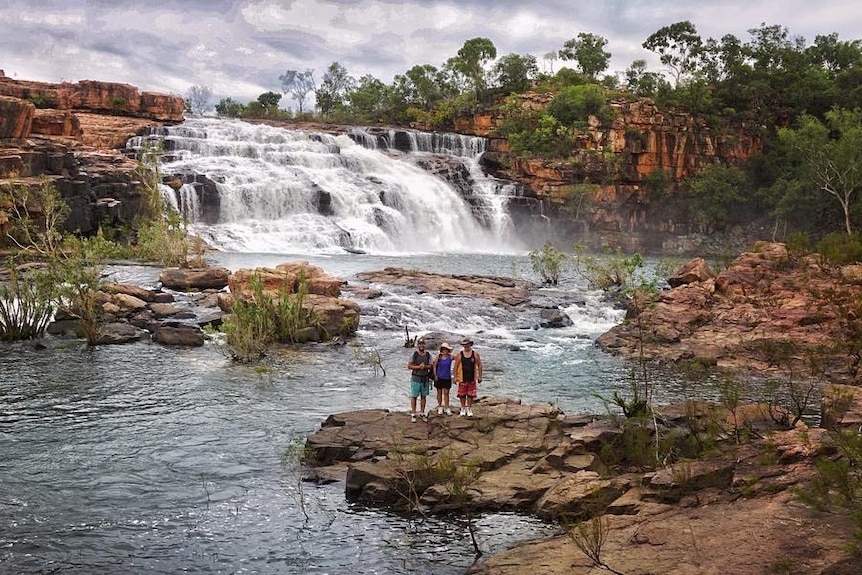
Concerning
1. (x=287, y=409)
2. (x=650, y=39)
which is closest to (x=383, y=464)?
(x=287, y=409)

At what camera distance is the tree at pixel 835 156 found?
37.1 meters

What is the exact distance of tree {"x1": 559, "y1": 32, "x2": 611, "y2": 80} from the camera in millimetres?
67100

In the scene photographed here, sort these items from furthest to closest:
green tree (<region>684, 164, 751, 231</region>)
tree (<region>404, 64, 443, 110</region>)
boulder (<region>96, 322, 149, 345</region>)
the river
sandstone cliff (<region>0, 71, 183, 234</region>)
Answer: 1. tree (<region>404, 64, 443, 110</region>)
2. green tree (<region>684, 164, 751, 231</region>)
3. sandstone cliff (<region>0, 71, 183, 234</region>)
4. boulder (<region>96, 322, 149, 345</region>)
5. the river

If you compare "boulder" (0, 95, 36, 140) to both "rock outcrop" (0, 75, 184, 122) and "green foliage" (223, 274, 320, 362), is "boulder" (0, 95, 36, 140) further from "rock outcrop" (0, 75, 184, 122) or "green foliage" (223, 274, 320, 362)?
"green foliage" (223, 274, 320, 362)

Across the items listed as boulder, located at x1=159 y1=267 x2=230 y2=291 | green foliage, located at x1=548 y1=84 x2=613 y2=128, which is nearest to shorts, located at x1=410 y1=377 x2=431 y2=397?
boulder, located at x1=159 y1=267 x2=230 y2=291

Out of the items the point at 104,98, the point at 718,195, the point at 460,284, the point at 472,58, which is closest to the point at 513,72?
the point at 472,58

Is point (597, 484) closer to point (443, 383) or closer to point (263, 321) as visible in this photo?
point (443, 383)

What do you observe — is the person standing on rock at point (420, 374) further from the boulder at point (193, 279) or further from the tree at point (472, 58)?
the tree at point (472, 58)

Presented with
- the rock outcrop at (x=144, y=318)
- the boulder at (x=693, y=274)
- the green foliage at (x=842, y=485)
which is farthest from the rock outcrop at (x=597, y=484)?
the boulder at (x=693, y=274)

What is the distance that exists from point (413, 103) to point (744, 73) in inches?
1038

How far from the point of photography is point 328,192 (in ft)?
128

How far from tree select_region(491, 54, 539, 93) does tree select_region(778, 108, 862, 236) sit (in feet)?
72.8

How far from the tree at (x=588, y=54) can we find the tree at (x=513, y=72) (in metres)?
6.95

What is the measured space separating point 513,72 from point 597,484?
57.5 metres
